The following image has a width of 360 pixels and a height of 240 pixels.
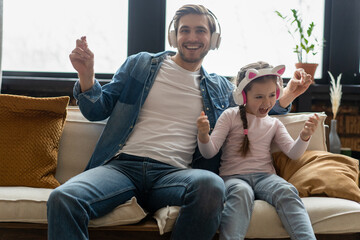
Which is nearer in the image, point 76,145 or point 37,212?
point 37,212

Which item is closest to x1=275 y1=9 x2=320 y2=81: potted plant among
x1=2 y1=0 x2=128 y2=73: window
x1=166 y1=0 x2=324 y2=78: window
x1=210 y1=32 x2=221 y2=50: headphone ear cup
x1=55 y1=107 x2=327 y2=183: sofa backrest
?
x1=166 y1=0 x2=324 y2=78: window

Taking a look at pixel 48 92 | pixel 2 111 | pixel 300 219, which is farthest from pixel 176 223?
pixel 48 92

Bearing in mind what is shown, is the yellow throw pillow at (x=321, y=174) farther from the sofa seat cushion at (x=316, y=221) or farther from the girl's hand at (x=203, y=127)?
the girl's hand at (x=203, y=127)

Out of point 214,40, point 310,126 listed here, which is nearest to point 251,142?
point 310,126

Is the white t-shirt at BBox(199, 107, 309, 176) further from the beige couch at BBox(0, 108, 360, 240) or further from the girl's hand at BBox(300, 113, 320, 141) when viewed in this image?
the beige couch at BBox(0, 108, 360, 240)

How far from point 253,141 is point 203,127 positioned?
346 mm

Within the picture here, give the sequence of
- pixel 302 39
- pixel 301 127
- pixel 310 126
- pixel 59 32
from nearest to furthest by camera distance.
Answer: pixel 310 126 < pixel 301 127 < pixel 302 39 < pixel 59 32

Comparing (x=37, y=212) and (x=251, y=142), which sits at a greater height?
(x=251, y=142)

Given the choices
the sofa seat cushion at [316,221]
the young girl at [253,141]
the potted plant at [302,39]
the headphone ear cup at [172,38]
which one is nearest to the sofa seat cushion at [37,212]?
the sofa seat cushion at [316,221]

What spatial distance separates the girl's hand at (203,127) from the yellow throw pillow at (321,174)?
1.49 ft

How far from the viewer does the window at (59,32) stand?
121 inches

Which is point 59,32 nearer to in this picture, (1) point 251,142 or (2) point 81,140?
(2) point 81,140

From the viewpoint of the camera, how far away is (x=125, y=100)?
6.99 feet

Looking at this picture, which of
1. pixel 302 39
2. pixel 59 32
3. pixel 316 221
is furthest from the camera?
pixel 59 32
